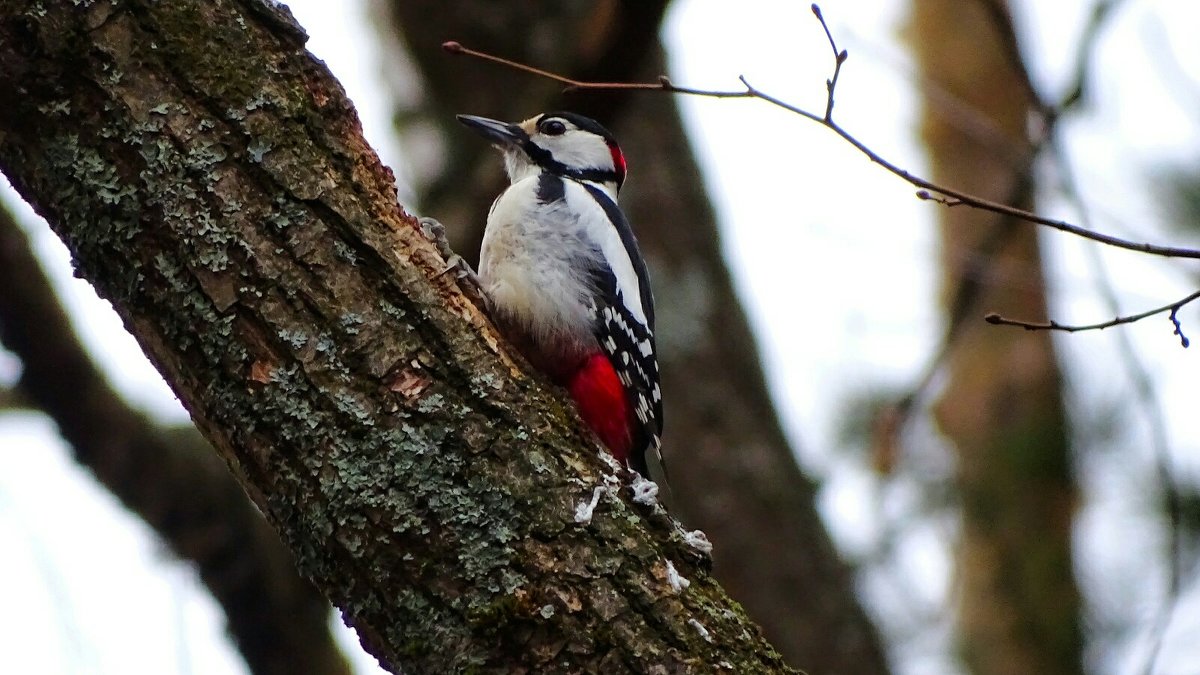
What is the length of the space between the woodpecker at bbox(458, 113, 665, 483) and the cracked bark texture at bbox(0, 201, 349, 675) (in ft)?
3.23

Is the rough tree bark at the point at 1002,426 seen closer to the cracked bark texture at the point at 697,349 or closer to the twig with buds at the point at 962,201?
the cracked bark texture at the point at 697,349

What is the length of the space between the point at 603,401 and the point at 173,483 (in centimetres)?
134

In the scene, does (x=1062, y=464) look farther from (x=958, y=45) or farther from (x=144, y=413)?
(x=144, y=413)

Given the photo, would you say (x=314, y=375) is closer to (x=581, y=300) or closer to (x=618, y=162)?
(x=581, y=300)

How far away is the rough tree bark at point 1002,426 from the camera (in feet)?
→ 20.6

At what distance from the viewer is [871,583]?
6.79m

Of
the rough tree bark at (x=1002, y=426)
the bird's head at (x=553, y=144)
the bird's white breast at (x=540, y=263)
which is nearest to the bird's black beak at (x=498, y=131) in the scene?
the bird's head at (x=553, y=144)

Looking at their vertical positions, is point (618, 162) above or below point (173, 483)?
above

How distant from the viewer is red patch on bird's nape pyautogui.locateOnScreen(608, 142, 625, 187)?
4.85m

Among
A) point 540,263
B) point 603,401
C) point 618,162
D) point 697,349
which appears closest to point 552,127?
point 618,162

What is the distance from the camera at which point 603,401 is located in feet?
10.8

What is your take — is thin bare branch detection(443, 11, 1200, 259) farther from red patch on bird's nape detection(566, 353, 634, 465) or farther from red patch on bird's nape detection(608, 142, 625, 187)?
red patch on bird's nape detection(608, 142, 625, 187)

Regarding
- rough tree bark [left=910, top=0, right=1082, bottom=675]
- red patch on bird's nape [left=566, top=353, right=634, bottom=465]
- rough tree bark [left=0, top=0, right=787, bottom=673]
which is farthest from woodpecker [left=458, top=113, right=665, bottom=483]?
rough tree bark [left=910, top=0, right=1082, bottom=675]

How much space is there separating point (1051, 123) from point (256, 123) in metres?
2.61
